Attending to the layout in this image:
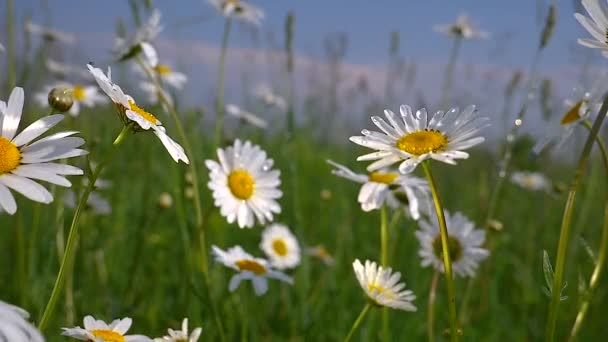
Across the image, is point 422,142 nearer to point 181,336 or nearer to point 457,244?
point 181,336

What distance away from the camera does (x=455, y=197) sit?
170 inches

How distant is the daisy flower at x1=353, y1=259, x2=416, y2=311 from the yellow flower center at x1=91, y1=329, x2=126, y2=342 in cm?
37

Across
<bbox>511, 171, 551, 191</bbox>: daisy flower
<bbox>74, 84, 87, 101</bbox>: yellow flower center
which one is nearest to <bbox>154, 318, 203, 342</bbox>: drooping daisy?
<bbox>74, 84, 87, 101</bbox>: yellow flower center

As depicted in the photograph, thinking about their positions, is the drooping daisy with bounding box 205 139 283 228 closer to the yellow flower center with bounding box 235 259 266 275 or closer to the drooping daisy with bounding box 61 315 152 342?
the yellow flower center with bounding box 235 259 266 275

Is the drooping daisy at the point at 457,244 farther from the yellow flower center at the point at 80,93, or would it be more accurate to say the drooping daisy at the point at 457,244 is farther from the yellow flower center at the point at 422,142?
the yellow flower center at the point at 80,93

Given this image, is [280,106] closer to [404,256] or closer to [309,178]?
[309,178]

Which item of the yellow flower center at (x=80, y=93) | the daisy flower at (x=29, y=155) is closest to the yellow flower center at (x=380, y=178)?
the daisy flower at (x=29, y=155)

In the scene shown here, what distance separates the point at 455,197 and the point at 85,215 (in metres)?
2.96

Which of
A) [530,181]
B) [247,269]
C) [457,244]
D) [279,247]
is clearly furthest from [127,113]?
[530,181]

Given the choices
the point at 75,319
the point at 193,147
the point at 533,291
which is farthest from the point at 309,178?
the point at 75,319

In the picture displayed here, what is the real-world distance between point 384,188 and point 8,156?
0.71 m

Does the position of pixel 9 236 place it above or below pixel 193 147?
below

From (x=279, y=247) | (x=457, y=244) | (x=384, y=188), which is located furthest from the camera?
(x=279, y=247)

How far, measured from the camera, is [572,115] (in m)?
1.05
